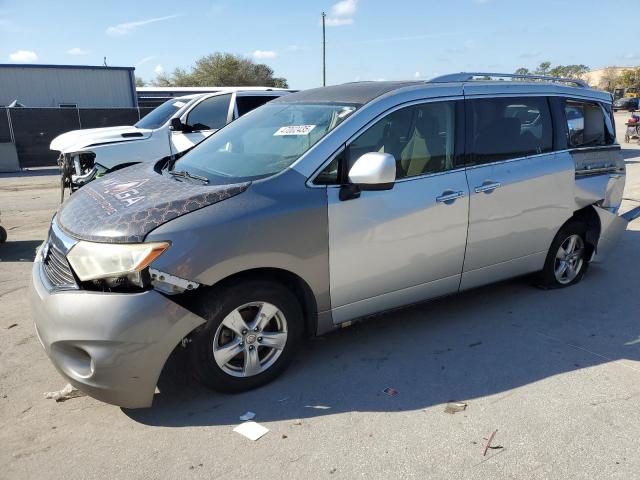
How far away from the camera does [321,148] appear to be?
3281 mm

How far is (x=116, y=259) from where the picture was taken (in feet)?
8.72

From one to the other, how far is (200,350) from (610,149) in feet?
14.3

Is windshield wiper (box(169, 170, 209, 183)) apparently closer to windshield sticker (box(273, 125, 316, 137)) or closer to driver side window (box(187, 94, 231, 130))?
windshield sticker (box(273, 125, 316, 137))

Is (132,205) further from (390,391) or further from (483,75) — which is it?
(483,75)

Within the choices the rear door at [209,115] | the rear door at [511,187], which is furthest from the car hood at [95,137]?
the rear door at [511,187]

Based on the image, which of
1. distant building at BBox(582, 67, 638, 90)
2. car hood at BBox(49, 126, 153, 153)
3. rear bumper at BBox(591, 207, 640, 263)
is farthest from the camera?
distant building at BBox(582, 67, 638, 90)

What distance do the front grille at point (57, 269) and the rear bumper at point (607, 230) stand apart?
456 centimetres

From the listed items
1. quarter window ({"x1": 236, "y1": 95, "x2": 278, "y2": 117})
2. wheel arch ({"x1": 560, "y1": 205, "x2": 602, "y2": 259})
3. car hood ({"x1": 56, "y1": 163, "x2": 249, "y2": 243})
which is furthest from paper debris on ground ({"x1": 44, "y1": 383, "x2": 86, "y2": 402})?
quarter window ({"x1": 236, "y1": 95, "x2": 278, "y2": 117})

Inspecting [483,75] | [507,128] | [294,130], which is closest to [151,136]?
[294,130]

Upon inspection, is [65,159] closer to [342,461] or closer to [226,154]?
[226,154]

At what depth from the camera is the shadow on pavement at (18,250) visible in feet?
19.7

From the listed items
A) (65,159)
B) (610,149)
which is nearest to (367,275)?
(610,149)

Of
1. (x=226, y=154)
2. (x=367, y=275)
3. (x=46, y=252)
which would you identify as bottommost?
(x=367, y=275)

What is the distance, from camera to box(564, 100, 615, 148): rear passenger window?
466 centimetres
